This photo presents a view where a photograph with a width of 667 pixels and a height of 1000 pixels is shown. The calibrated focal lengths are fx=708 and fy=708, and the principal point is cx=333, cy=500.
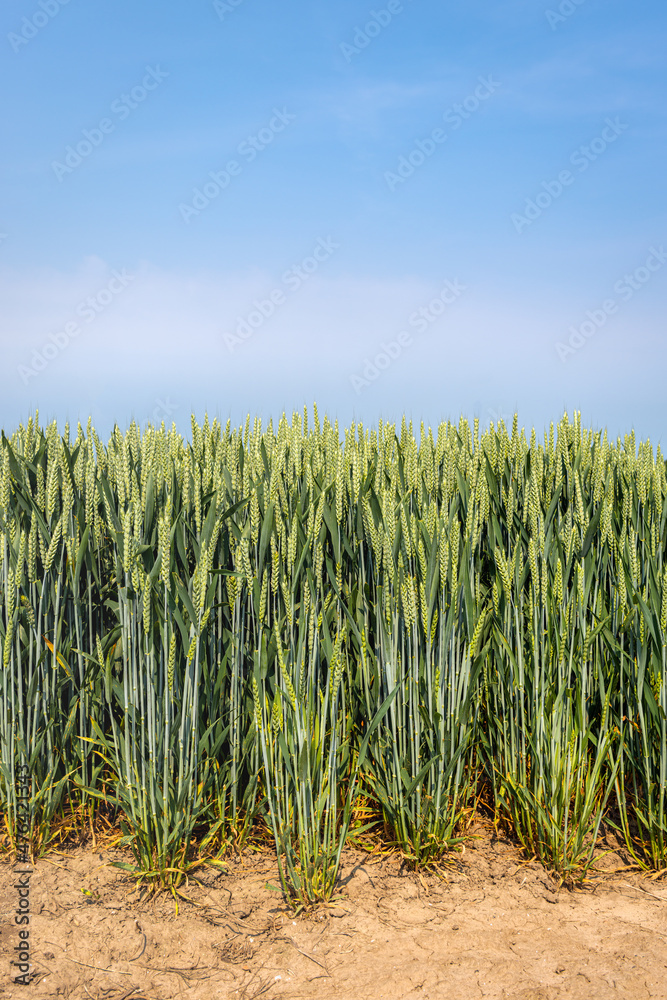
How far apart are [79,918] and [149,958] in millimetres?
346

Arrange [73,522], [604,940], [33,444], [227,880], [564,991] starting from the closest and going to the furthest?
[564,991]
[604,940]
[227,880]
[73,522]
[33,444]

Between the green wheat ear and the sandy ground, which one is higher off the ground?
the green wheat ear

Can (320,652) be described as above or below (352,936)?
above

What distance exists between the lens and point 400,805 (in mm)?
2639

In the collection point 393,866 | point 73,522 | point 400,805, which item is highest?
point 73,522

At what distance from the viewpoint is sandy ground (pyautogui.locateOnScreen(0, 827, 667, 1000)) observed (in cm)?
228

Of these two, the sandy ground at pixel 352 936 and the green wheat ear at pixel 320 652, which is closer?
the sandy ground at pixel 352 936

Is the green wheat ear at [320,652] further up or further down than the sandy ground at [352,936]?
further up

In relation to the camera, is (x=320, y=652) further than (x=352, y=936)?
Yes

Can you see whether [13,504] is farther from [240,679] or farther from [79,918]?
[79,918]

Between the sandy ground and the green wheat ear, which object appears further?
the green wheat ear

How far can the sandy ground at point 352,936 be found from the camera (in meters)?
2.28

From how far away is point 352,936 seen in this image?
7.95 feet

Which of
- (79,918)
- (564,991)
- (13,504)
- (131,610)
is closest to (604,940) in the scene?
(564,991)
